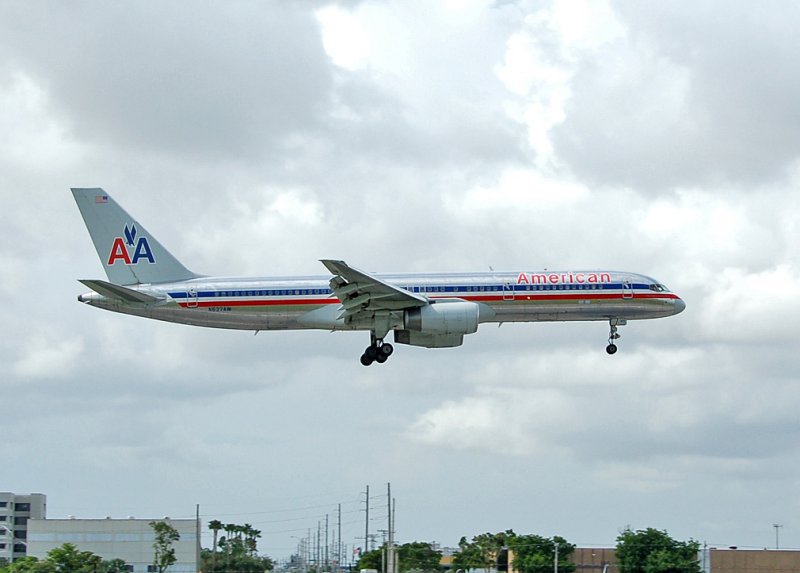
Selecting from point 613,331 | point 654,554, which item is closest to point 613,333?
point 613,331

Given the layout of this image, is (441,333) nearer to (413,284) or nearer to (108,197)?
(413,284)

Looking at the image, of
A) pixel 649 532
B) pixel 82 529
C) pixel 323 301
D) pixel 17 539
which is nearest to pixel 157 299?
pixel 323 301

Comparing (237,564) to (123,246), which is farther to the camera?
(237,564)

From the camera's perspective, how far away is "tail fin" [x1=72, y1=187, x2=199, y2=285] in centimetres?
7538

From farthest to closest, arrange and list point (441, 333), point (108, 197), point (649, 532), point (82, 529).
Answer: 1. point (82, 529)
2. point (649, 532)
3. point (108, 197)
4. point (441, 333)

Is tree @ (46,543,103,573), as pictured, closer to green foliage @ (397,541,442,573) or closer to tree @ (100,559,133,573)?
tree @ (100,559,133,573)

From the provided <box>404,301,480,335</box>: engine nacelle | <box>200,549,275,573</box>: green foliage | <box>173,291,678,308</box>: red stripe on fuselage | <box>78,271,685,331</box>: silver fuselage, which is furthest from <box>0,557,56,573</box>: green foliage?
<box>404,301,480,335</box>: engine nacelle

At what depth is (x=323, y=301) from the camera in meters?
73.0

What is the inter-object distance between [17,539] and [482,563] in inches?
3534

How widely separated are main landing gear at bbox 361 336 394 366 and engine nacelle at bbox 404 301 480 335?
12.1ft

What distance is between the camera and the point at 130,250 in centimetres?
7606

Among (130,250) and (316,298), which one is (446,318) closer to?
(316,298)

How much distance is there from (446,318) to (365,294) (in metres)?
4.78

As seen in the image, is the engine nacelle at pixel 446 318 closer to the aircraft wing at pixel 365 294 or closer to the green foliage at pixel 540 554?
the aircraft wing at pixel 365 294
